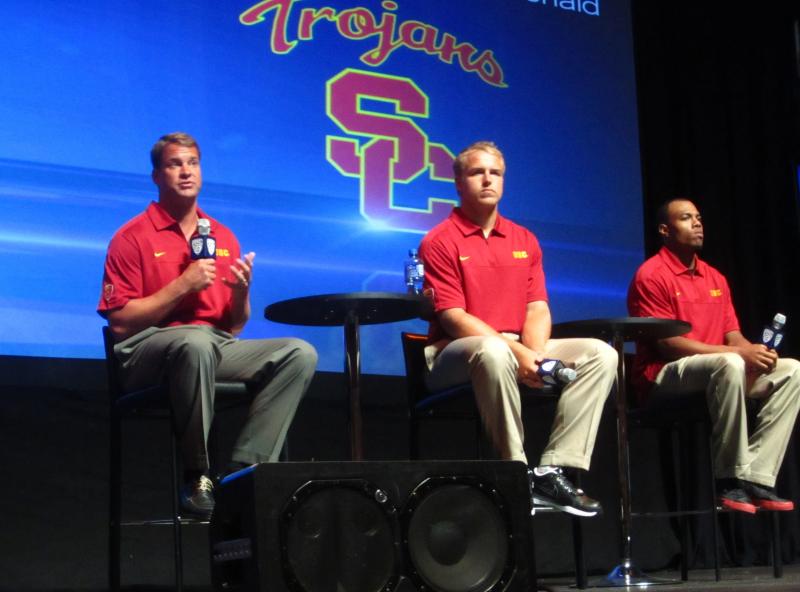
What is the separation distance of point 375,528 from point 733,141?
350cm

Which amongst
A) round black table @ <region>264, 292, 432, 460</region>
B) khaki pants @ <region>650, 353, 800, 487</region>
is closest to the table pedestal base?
khaki pants @ <region>650, 353, 800, 487</region>

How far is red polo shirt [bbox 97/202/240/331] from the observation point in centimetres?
324

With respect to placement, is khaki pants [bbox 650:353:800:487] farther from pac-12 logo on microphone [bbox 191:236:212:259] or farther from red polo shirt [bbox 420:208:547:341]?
pac-12 logo on microphone [bbox 191:236:212:259]

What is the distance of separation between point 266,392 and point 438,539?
1.06 meters

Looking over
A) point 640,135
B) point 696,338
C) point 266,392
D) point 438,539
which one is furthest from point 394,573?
point 640,135

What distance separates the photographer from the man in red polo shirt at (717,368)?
12.2 feet

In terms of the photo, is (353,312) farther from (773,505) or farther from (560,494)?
(773,505)

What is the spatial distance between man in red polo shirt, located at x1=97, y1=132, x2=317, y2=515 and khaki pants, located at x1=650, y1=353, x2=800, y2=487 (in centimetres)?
139

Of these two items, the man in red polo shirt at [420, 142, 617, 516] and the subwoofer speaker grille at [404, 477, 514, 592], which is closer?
the subwoofer speaker grille at [404, 477, 514, 592]

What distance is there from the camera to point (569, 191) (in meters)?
4.57

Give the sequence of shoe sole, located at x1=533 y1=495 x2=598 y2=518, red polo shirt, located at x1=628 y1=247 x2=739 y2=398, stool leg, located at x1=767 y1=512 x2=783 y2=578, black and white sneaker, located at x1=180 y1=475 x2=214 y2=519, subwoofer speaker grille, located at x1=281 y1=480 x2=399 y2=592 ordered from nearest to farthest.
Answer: subwoofer speaker grille, located at x1=281 y1=480 x2=399 y2=592 < black and white sneaker, located at x1=180 y1=475 x2=214 y2=519 < shoe sole, located at x1=533 y1=495 x2=598 y2=518 < stool leg, located at x1=767 y1=512 x2=783 y2=578 < red polo shirt, located at x1=628 y1=247 x2=739 y2=398

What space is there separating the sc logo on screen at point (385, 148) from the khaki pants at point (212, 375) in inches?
43.1

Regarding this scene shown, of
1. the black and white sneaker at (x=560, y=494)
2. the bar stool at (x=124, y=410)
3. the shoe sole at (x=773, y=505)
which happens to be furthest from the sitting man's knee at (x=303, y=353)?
the shoe sole at (x=773, y=505)

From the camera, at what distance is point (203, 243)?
3.07 m
